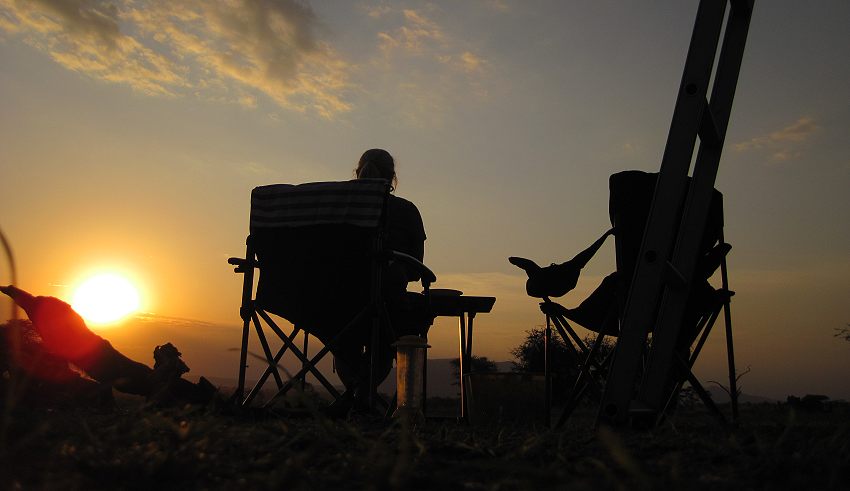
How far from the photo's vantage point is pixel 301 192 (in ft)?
13.5

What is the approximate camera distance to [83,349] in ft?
12.1

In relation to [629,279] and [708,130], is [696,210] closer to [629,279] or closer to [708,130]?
[708,130]

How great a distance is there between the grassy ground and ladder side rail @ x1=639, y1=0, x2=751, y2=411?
2.62 ft

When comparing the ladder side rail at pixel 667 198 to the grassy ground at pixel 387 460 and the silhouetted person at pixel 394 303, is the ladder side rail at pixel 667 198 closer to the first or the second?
the grassy ground at pixel 387 460

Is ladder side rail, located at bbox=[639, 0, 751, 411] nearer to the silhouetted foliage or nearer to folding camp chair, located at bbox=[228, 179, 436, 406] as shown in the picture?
folding camp chair, located at bbox=[228, 179, 436, 406]

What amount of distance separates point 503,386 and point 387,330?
74 centimetres

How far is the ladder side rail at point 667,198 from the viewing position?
2.51 meters

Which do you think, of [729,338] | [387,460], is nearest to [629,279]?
[729,338]

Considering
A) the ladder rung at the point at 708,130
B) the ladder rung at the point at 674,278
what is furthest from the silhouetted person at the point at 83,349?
the ladder rung at the point at 708,130

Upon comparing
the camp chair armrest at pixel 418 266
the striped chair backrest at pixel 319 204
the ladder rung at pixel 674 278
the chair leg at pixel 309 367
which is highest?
the striped chair backrest at pixel 319 204

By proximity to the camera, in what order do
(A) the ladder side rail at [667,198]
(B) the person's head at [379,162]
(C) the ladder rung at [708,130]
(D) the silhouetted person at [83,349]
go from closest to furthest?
(A) the ladder side rail at [667,198] < (C) the ladder rung at [708,130] < (D) the silhouetted person at [83,349] < (B) the person's head at [379,162]

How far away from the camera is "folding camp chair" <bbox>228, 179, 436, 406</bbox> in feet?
12.9

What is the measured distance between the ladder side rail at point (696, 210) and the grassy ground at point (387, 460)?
0.80 metres

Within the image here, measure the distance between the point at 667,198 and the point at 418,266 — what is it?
1.79 metres
